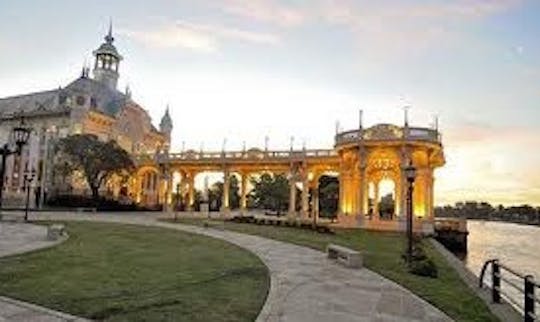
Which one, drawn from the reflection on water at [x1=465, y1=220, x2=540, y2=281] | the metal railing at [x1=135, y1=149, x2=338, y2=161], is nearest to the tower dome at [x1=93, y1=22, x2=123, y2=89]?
the metal railing at [x1=135, y1=149, x2=338, y2=161]

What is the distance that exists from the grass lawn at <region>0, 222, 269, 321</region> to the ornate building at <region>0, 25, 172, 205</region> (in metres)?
47.4

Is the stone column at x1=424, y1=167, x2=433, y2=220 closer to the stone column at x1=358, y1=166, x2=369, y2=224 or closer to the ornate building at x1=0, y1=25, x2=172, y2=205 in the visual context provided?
the stone column at x1=358, y1=166, x2=369, y2=224

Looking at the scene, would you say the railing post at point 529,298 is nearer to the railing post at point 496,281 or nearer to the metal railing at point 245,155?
the railing post at point 496,281

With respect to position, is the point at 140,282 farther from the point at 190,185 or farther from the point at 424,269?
the point at 190,185

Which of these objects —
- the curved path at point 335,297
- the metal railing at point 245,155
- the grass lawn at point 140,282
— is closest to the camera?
the grass lawn at point 140,282

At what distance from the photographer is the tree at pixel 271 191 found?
85062 mm

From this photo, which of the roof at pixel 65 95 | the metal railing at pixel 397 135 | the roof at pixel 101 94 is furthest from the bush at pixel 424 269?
the roof at pixel 101 94

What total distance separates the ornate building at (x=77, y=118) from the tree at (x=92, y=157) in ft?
15.9

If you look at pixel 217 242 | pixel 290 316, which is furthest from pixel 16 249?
pixel 290 316

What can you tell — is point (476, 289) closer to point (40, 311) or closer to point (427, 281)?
point (427, 281)

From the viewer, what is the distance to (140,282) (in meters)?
10.8

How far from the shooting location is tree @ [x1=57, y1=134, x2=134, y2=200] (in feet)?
180

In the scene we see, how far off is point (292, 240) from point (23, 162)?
4892 centimetres

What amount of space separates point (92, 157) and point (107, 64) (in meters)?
28.5
